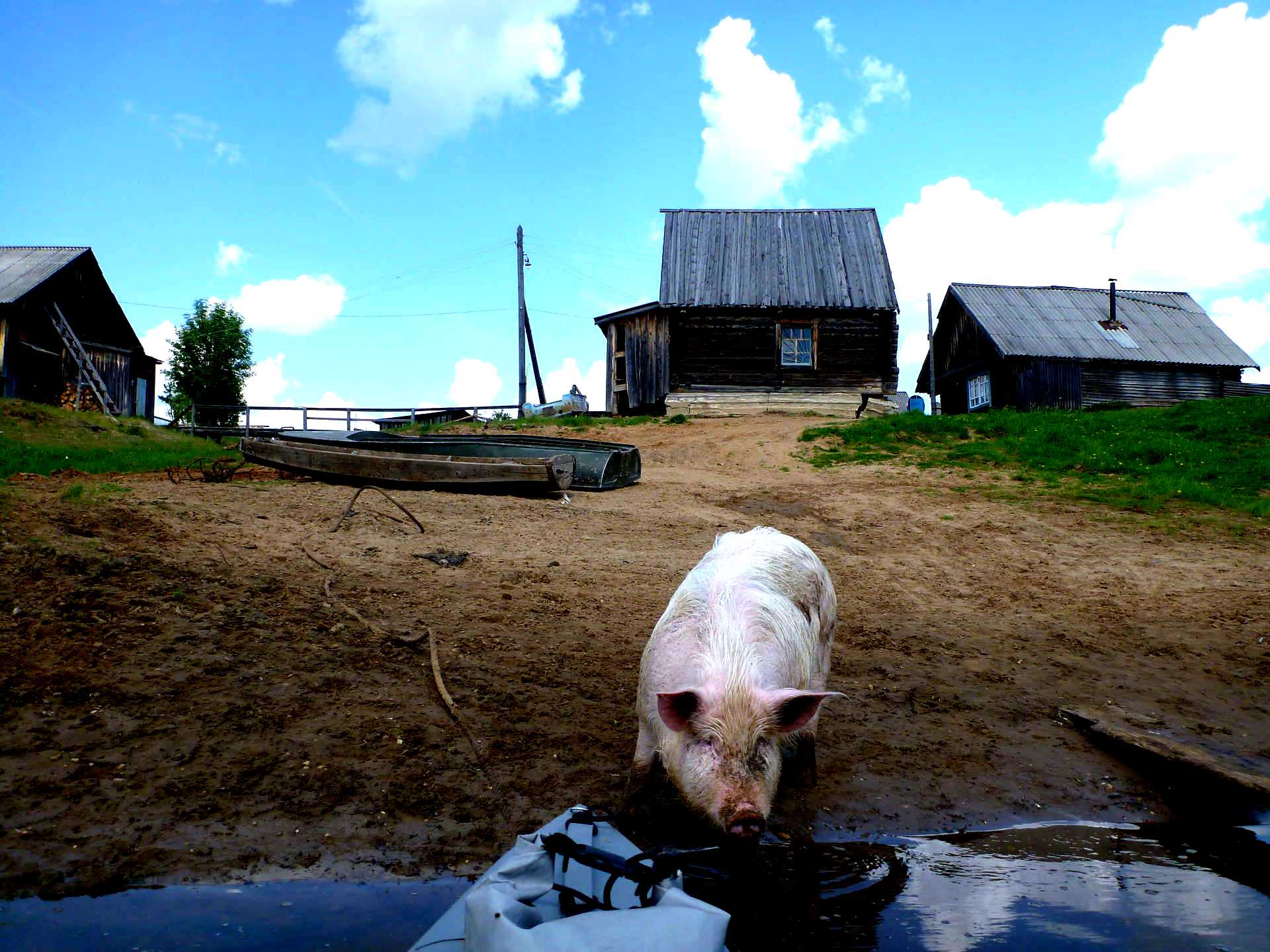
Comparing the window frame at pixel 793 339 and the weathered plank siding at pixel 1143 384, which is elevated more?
the window frame at pixel 793 339

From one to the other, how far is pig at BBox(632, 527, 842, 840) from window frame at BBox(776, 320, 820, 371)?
862 inches

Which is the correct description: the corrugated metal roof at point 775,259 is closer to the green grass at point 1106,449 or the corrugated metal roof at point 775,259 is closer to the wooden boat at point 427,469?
the green grass at point 1106,449

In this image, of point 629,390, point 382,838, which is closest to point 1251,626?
point 382,838

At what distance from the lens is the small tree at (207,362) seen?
42.3 metres

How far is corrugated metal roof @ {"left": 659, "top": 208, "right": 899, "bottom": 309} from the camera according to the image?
26359 mm

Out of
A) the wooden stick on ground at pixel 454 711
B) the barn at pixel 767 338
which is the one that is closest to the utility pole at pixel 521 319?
the barn at pixel 767 338

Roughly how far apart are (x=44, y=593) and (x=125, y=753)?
195 cm

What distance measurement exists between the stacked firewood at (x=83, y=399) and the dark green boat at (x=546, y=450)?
62.9 feet

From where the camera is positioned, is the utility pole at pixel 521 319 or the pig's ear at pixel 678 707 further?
the utility pole at pixel 521 319

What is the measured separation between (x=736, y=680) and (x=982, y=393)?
31894 millimetres

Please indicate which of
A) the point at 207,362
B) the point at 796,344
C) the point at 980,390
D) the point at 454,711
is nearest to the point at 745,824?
the point at 454,711

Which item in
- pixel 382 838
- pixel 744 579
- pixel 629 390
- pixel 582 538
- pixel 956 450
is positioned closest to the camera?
pixel 382 838

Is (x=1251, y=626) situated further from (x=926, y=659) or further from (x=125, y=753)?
(x=125, y=753)

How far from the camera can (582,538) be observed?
9.61m
